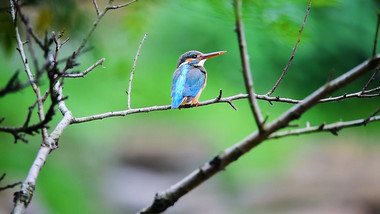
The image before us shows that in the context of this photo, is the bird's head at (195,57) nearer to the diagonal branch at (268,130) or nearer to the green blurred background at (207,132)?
the green blurred background at (207,132)

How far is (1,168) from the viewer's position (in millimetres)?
4715

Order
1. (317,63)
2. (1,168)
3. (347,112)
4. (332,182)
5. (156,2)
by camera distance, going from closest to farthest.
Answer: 1. (156,2)
2. (1,168)
3. (317,63)
4. (347,112)
5. (332,182)

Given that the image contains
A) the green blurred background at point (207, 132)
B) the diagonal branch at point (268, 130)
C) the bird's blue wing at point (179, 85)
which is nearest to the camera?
the diagonal branch at point (268, 130)

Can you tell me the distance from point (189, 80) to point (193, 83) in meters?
0.06

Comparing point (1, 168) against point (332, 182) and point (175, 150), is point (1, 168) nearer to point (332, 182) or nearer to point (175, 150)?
point (175, 150)

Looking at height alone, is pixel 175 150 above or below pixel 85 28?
above

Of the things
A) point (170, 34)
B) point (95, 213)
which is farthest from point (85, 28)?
point (95, 213)

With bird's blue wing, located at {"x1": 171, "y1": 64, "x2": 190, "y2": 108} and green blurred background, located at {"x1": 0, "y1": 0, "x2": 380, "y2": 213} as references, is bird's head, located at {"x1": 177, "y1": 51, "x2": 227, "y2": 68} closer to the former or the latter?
bird's blue wing, located at {"x1": 171, "y1": 64, "x2": 190, "y2": 108}

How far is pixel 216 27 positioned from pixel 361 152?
3.64m

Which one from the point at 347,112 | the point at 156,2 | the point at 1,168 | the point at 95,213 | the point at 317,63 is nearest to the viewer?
the point at 156,2

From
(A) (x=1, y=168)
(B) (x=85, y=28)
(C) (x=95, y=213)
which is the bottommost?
(B) (x=85, y=28)

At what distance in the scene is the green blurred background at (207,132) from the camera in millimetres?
5207

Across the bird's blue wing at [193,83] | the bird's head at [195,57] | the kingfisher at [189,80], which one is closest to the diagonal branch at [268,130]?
the kingfisher at [189,80]

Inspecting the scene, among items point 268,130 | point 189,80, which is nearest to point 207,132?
point 189,80
